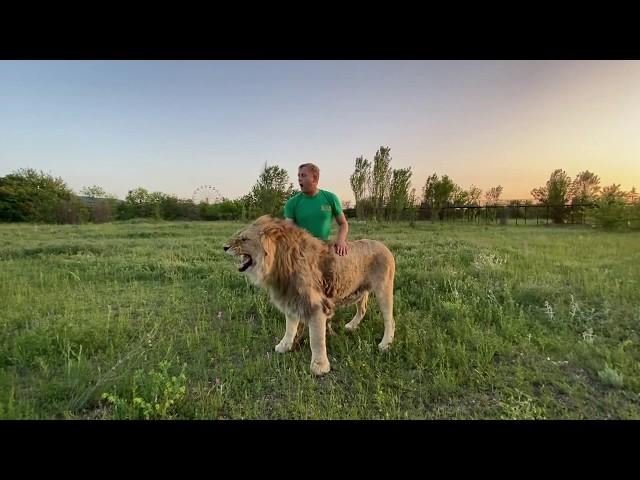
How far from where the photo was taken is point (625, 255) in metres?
6.96

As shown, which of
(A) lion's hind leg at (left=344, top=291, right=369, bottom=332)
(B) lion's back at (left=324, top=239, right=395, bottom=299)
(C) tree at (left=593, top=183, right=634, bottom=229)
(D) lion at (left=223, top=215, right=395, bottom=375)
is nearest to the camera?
(D) lion at (left=223, top=215, right=395, bottom=375)

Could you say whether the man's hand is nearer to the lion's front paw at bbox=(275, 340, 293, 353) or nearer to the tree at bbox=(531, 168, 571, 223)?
the lion's front paw at bbox=(275, 340, 293, 353)

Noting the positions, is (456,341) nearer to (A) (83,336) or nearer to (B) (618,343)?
(B) (618,343)

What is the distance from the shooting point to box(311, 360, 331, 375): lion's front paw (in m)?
3.10

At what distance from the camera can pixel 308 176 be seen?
3.44m

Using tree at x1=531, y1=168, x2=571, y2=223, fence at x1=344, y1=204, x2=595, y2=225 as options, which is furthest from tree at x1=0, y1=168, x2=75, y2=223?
tree at x1=531, y1=168, x2=571, y2=223

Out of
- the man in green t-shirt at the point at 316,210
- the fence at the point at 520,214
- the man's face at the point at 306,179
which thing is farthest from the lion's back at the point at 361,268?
the fence at the point at 520,214

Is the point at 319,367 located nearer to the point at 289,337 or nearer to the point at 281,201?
the point at 289,337

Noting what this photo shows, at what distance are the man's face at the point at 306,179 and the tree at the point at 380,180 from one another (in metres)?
11.7

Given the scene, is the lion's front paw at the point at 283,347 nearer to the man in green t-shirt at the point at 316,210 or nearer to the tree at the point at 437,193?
the man in green t-shirt at the point at 316,210

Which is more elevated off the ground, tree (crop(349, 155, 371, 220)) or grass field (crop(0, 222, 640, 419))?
tree (crop(349, 155, 371, 220))

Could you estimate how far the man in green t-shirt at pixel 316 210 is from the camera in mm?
3531
